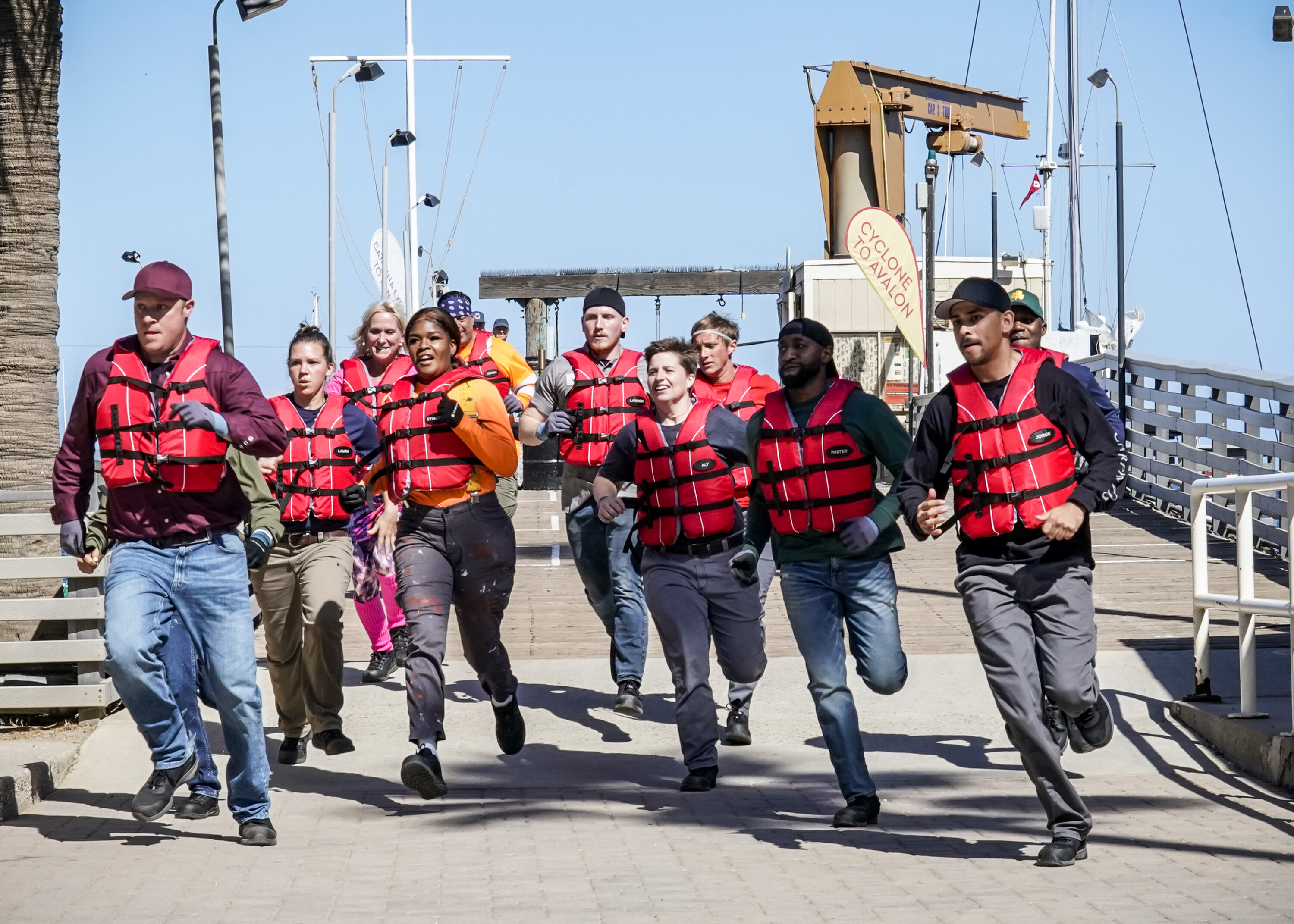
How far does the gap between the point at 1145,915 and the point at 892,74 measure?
27943 mm

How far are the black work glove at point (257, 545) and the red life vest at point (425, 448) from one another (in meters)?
0.68

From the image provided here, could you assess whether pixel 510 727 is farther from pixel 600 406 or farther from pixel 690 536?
pixel 600 406

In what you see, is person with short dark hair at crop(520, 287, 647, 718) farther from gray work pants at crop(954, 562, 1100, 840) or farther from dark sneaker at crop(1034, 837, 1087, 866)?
dark sneaker at crop(1034, 837, 1087, 866)

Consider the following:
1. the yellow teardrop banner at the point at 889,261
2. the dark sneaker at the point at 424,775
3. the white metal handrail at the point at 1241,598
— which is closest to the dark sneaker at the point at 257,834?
the dark sneaker at the point at 424,775

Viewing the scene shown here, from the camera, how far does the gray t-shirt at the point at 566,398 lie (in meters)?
8.82

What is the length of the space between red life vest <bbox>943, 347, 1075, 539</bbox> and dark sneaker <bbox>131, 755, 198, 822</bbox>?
3.06 meters

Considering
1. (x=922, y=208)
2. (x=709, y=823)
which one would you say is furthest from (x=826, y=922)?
(x=922, y=208)

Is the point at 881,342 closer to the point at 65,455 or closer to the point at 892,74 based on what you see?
the point at 892,74

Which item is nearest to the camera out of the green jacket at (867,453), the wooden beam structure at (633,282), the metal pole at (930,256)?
the green jacket at (867,453)

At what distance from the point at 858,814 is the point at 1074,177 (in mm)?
35379

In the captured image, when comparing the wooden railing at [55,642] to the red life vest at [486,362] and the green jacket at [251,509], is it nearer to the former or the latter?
the green jacket at [251,509]

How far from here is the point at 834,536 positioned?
21.5 feet

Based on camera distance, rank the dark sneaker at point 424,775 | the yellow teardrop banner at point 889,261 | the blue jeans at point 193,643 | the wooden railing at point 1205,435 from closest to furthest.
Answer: the blue jeans at point 193,643, the dark sneaker at point 424,775, the wooden railing at point 1205,435, the yellow teardrop banner at point 889,261

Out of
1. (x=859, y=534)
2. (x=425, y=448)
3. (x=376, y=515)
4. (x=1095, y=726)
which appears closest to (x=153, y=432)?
(x=425, y=448)
